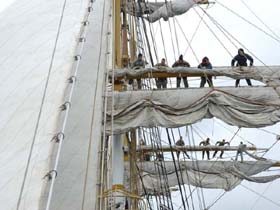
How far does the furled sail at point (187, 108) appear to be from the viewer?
7207mm

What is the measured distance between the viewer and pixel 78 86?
377 cm

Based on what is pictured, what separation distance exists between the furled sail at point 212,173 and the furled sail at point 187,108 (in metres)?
4.31

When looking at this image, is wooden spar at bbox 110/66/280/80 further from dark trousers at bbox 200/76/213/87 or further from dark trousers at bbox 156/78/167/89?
dark trousers at bbox 156/78/167/89

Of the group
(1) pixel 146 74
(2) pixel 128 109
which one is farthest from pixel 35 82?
(1) pixel 146 74

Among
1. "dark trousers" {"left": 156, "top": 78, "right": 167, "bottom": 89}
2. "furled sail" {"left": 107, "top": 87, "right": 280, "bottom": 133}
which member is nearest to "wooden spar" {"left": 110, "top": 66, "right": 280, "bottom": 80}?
"dark trousers" {"left": 156, "top": 78, "right": 167, "bottom": 89}

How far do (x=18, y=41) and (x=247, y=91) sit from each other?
4421 mm

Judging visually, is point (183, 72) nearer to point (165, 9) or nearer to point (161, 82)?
point (161, 82)

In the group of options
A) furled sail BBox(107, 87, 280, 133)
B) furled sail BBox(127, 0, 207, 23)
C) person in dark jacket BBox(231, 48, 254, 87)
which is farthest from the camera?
furled sail BBox(127, 0, 207, 23)

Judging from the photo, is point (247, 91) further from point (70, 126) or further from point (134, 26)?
point (70, 126)

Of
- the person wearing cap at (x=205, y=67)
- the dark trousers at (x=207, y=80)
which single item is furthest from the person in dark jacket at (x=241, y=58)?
the dark trousers at (x=207, y=80)

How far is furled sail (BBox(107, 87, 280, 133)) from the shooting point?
721 centimetres

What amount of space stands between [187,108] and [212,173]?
5.56m

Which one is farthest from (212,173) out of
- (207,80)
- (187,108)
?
(187,108)

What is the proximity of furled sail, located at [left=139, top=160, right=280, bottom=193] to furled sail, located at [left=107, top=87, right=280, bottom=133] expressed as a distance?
4309 mm
